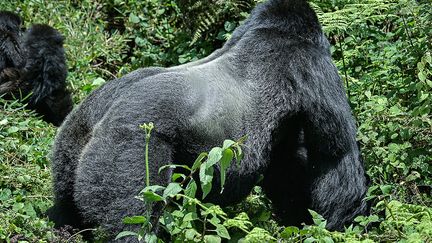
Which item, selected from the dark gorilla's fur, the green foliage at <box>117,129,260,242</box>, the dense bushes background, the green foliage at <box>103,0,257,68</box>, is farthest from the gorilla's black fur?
the green foliage at <box>117,129,260,242</box>

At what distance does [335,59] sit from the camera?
18.3ft

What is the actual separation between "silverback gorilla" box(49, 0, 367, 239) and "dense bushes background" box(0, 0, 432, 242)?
17cm

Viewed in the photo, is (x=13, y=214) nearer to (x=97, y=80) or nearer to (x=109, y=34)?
(x=97, y=80)

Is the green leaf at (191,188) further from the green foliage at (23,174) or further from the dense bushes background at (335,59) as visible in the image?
the green foliage at (23,174)

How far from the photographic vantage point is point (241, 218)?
3150 mm

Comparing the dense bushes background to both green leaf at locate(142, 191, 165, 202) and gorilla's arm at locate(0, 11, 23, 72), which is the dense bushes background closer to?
gorilla's arm at locate(0, 11, 23, 72)

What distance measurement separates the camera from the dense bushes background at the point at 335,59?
3850 millimetres

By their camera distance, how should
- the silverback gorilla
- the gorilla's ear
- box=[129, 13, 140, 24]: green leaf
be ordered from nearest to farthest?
the silverback gorilla < the gorilla's ear < box=[129, 13, 140, 24]: green leaf

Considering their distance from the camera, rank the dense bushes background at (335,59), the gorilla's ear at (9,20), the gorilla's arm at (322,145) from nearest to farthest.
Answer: the dense bushes background at (335,59) → the gorilla's arm at (322,145) → the gorilla's ear at (9,20)

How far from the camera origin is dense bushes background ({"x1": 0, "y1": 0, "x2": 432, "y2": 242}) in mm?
3850

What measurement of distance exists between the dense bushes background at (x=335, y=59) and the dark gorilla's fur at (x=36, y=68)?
170 mm

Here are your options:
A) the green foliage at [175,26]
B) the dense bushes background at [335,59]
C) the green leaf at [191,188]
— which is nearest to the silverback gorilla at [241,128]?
the dense bushes background at [335,59]

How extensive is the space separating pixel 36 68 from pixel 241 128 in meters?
3.07

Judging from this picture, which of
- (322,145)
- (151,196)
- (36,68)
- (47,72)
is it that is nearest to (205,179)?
(151,196)
